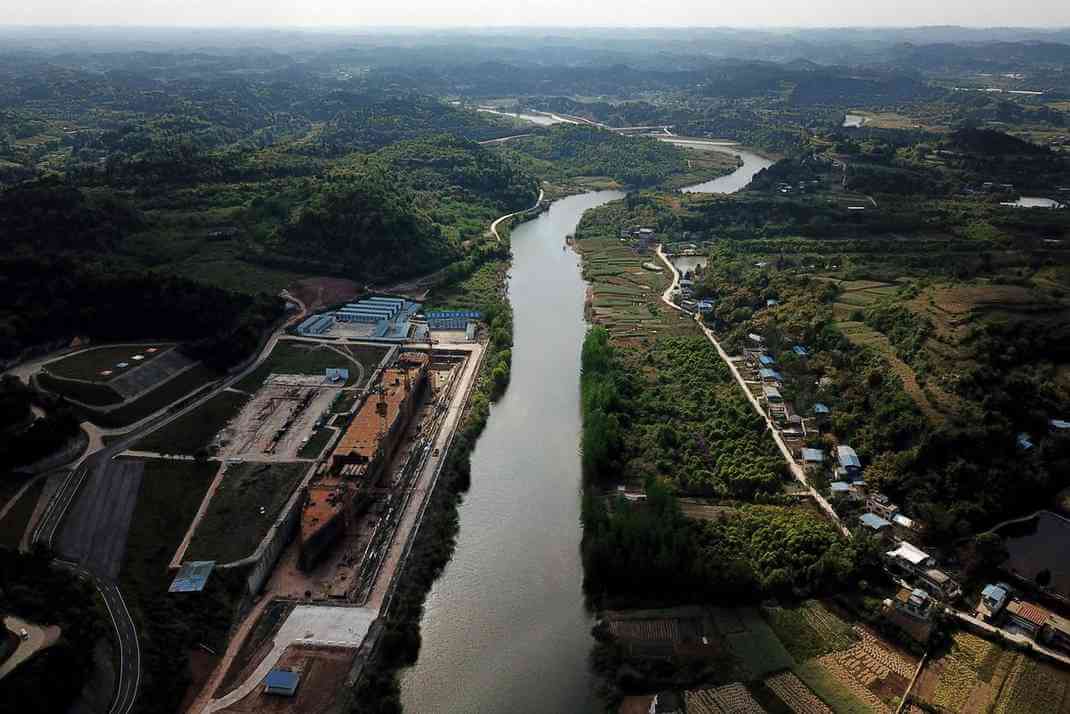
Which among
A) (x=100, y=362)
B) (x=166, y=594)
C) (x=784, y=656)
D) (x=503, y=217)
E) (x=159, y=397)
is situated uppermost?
(x=503, y=217)

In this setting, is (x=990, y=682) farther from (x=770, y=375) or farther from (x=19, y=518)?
(x=19, y=518)

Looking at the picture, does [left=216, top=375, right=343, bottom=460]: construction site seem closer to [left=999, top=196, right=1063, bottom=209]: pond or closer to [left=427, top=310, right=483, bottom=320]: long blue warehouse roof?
[left=427, top=310, right=483, bottom=320]: long blue warehouse roof

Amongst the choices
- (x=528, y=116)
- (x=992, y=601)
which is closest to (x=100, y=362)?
(x=992, y=601)

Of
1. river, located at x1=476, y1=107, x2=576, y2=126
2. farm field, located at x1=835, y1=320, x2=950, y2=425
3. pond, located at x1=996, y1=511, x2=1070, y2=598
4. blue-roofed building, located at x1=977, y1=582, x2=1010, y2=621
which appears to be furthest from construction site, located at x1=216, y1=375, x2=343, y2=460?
river, located at x1=476, y1=107, x2=576, y2=126

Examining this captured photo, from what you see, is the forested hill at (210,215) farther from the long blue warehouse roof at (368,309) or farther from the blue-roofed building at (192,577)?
the blue-roofed building at (192,577)

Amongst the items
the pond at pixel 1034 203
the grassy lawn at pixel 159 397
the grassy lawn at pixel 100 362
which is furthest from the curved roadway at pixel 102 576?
the pond at pixel 1034 203
